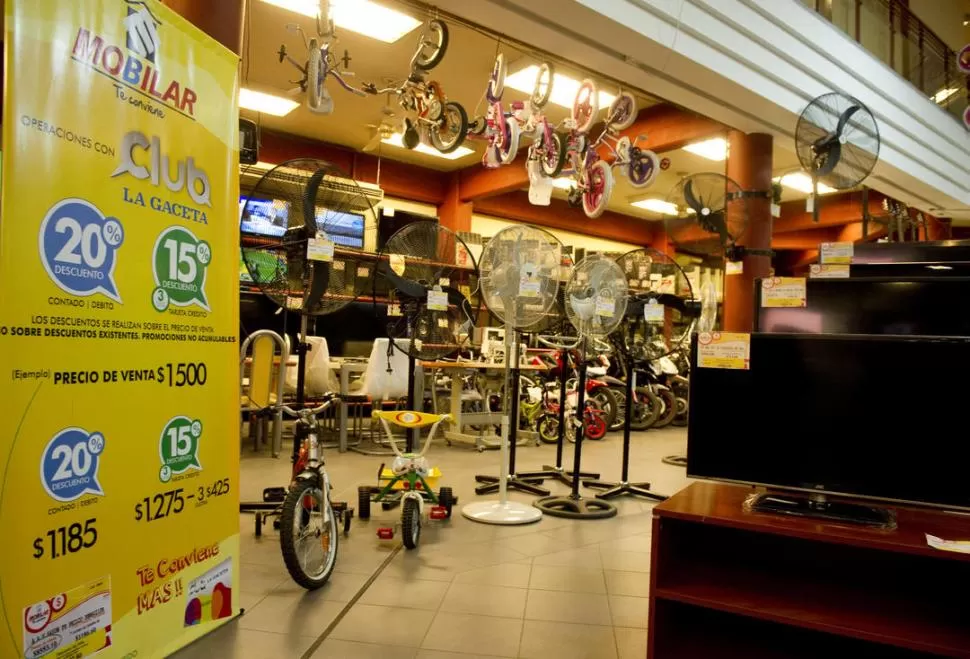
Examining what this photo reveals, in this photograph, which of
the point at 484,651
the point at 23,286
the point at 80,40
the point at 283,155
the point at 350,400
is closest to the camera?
the point at 23,286

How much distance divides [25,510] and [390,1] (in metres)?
4.33

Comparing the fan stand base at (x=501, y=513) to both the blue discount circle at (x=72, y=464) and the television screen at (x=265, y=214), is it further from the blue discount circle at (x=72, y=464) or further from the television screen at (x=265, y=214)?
the blue discount circle at (x=72, y=464)

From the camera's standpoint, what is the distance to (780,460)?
6.75 ft

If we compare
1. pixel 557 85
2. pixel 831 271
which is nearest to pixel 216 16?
pixel 831 271

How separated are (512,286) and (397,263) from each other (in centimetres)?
72

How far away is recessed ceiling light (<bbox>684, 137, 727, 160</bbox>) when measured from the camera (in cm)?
809

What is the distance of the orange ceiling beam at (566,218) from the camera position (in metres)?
10.7

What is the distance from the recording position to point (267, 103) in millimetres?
7340

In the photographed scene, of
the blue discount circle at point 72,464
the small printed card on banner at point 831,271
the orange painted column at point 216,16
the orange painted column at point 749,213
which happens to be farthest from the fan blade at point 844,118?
the blue discount circle at point 72,464

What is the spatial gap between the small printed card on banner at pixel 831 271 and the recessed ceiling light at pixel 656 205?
9016 millimetres

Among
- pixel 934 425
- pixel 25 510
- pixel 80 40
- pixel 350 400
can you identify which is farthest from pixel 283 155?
pixel 934 425

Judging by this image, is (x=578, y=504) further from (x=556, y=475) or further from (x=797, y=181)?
(x=797, y=181)

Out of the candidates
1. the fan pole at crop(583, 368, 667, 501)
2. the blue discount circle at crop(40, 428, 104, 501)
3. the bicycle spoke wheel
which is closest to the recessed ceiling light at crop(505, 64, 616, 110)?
the fan pole at crop(583, 368, 667, 501)

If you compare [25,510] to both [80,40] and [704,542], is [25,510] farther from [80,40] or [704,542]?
[704,542]
